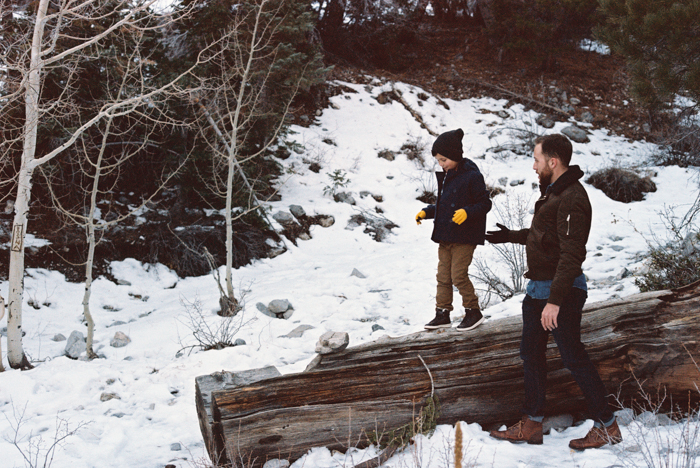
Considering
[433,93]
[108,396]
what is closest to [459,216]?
[108,396]

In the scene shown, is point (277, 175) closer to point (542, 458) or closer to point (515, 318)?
point (515, 318)

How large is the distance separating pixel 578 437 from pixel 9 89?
770cm

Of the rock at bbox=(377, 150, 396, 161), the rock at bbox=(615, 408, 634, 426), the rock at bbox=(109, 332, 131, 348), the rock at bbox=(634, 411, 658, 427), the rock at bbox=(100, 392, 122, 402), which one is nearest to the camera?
the rock at bbox=(634, 411, 658, 427)

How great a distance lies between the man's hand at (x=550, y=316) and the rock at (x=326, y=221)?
8522 mm

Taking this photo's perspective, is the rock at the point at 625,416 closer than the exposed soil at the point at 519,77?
Yes

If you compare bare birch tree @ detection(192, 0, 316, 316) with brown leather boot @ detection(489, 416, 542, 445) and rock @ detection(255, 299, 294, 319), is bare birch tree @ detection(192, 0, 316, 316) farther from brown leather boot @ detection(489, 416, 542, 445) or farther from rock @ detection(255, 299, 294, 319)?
brown leather boot @ detection(489, 416, 542, 445)

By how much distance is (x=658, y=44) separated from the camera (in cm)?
624

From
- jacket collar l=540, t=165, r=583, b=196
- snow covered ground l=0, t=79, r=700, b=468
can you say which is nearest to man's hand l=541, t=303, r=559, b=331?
jacket collar l=540, t=165, r=583, b=196

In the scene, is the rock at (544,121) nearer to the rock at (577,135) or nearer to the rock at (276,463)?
the rock at (577,135)

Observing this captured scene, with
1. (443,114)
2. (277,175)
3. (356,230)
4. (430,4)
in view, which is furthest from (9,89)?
(430,4)

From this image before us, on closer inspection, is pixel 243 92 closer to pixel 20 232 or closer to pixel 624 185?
pixel 20 232

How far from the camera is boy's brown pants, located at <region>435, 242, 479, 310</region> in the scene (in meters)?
4.03

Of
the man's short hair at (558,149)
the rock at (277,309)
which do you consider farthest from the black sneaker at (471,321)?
the rock at (277,309)

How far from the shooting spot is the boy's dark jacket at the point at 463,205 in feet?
13.1
